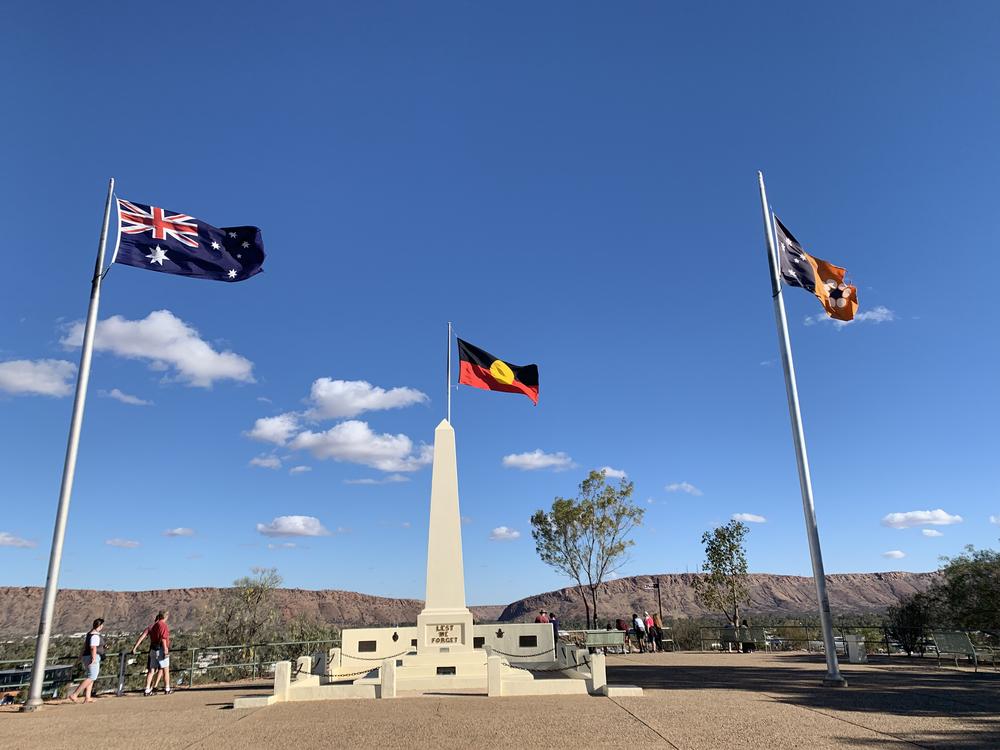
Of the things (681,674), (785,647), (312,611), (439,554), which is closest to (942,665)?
(681,674)

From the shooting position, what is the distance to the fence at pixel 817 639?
68.5 ft

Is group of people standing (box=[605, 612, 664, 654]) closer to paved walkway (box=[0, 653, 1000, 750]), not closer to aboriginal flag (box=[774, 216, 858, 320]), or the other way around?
paved walkway (box=[0, 653, 1000, 750])

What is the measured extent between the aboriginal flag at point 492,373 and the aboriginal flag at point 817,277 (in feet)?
26.2

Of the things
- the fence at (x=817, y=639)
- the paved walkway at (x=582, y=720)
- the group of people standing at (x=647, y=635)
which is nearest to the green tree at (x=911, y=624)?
the fence at (x=817, y=639)

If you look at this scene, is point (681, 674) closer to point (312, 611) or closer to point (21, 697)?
point (21, 697)

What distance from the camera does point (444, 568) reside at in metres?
16.8

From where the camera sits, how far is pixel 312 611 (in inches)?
3691

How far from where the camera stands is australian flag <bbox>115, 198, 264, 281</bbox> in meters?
13.0

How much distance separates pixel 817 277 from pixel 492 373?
9.17 m

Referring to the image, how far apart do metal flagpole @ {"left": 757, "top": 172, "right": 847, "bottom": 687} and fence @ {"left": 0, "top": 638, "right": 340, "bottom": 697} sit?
1235 centimetres

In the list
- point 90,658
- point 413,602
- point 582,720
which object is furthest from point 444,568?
point 413,602

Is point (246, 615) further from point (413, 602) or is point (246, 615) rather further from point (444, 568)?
point (413, 602)

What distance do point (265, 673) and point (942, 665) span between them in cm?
1952

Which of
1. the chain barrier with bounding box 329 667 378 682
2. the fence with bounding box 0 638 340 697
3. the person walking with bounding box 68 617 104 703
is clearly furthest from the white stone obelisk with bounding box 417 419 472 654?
the person walking with bounding box 68 617 104 703
